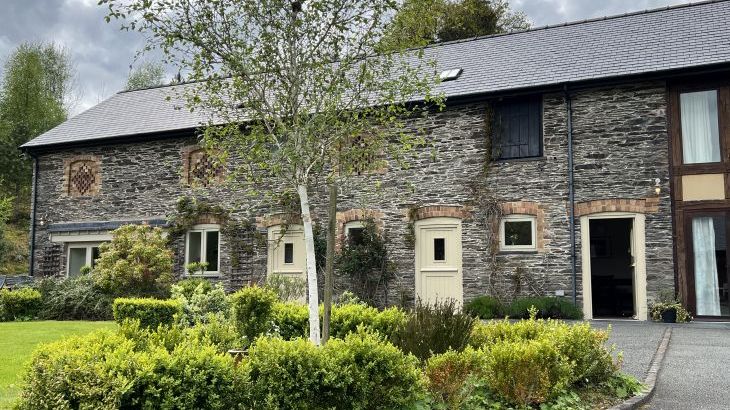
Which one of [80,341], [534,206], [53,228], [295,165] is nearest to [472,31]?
[534,206]

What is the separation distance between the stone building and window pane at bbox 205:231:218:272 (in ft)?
0.13

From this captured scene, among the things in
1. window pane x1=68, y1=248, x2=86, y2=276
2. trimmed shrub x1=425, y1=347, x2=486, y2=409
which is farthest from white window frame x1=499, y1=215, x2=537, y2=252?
window pane x1=68, y1=248, x2=86, y2=276

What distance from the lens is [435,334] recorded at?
618 centimetres

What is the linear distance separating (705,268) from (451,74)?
708cm

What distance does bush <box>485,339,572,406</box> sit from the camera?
17.0 ft

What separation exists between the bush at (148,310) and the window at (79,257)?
8838 millimetres

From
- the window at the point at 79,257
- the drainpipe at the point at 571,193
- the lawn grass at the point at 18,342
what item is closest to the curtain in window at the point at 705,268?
the drainpipe at the point at 571,193

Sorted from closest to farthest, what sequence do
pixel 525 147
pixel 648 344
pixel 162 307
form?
pixel 648 344 → pixel 162 307 → pixel 525 147

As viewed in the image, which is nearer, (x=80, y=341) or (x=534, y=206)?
(x=80, y=341)

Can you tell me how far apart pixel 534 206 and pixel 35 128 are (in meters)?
31.0

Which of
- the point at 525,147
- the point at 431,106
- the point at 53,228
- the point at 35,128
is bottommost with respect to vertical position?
the point at 53,228

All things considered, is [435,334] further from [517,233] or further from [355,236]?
[355,236]

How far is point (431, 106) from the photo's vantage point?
1442 centimetres

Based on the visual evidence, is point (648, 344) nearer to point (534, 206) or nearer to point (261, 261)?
point (534, 206)
